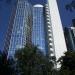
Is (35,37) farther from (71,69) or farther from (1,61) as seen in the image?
(1,61)

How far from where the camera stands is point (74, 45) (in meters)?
92.7

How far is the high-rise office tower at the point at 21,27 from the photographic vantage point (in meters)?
81.8

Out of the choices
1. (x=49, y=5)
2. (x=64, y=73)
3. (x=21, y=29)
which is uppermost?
(x=49, y=5)

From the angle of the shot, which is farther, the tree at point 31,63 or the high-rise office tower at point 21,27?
the high-rise office tower at point 21,27

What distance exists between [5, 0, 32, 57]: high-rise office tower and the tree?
35220mm

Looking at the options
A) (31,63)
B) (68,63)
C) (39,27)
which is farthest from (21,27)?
(31,63)

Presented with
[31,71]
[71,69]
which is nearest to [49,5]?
[71,69]

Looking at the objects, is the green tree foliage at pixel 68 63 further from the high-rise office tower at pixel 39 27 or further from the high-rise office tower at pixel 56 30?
the high-rise office tower at pixel 39 27

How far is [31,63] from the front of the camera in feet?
135

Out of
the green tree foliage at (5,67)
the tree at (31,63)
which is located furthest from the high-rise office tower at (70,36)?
the green tree foliage at (5,67)

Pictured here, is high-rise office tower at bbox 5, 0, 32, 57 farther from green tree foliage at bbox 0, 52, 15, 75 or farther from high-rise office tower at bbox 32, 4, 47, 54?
green tree foliage at bbox 0, 52, 15, 75

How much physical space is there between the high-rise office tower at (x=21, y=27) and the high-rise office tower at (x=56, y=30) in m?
8.84

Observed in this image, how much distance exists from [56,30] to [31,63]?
50.6 meters

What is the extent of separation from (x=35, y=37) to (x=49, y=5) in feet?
63.9
